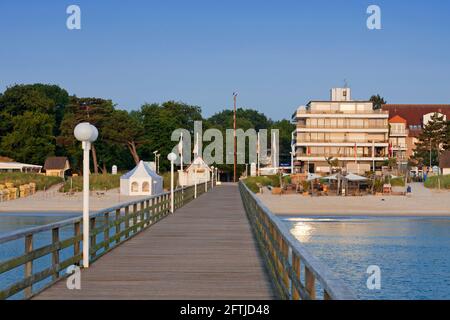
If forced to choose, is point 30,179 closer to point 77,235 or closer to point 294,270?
point 77,235

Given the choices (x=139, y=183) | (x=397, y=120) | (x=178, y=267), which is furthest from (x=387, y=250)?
(x=397, y=120)

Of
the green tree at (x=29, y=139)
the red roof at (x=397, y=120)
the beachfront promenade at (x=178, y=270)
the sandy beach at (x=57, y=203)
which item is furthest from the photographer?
the red roof at (x=397, y=120)

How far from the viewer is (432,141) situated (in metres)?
117

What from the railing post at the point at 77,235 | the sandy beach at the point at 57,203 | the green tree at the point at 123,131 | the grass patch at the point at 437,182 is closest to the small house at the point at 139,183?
the sandy beach at the point at 57,203

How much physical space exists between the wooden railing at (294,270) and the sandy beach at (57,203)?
113 ft

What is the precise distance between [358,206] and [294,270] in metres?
45.1

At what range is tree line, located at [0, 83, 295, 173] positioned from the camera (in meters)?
95.2

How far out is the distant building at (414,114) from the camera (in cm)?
14038

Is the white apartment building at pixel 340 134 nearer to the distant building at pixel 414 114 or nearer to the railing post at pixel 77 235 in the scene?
the distant building at pixel 414 114

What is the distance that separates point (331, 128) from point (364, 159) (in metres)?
7.07

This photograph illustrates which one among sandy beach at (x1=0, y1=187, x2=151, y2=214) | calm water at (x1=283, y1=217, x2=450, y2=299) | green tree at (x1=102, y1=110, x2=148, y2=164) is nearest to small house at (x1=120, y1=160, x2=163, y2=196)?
sandy beach at (x1=0, y1=187, x2=151, y2=214)

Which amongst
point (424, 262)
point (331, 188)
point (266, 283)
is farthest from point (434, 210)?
point (266, 283)

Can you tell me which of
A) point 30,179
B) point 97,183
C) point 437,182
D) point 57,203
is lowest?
point 57,203
